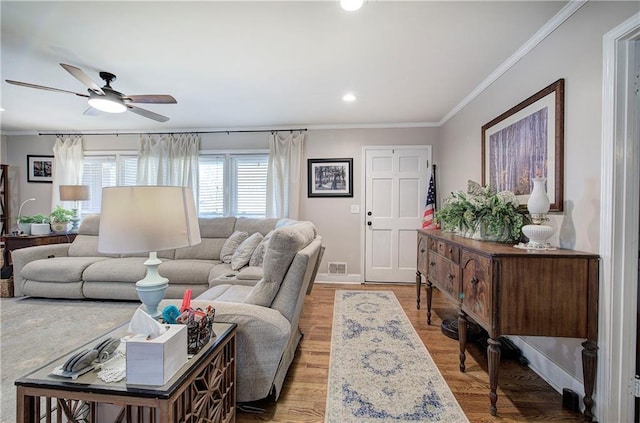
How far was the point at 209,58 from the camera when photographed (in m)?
2.35

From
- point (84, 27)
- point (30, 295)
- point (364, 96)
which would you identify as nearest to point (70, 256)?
point (30, 295)

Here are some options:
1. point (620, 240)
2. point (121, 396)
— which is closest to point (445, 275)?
point (620, 240)

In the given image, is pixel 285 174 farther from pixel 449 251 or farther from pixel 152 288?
pixel 152 288

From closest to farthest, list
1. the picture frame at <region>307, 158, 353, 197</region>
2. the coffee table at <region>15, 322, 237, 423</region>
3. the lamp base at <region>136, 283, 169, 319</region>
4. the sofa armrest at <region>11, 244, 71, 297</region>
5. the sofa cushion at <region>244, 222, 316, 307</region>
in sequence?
the coffee table at <region>15, 322, 237, 423</region>
the lamp base at <region>136, 283, 169, 319</region>
the sofa cushion at <region>244, 222, 316, 307</region>
the sofa armrest at <region>11, 244, 71, 297</region>
the picture frame at <region>307, 158, 353, 197</region>

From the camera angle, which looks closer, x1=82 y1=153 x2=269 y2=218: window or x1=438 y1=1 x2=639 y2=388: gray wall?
x1=438 y1=1 x2=639 y2=388: gray wall

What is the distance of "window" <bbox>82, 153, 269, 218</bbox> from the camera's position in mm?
4492

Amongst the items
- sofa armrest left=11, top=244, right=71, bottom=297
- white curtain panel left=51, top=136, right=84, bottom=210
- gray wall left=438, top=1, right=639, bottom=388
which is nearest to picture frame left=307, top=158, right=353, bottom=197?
gray wall left=438, top=1, right=639, bottom=388

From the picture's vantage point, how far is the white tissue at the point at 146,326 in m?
1.03

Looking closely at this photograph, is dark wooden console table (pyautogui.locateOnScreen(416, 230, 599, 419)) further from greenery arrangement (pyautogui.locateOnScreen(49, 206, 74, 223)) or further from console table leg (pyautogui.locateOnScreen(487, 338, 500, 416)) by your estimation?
greenery arrangement (pyautogui.locateOnScreen(49, 206, 74, 223))

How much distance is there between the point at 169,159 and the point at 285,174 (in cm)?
191

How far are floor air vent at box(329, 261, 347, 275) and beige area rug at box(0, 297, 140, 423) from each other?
260 centimetres

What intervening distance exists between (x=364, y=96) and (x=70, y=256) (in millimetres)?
4295

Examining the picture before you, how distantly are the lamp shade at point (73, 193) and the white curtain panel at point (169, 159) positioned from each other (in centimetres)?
73

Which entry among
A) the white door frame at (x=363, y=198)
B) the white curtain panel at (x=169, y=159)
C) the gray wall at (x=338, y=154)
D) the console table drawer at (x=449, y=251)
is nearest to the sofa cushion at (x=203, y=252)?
the white curtain panel at (x=169, y=159)
